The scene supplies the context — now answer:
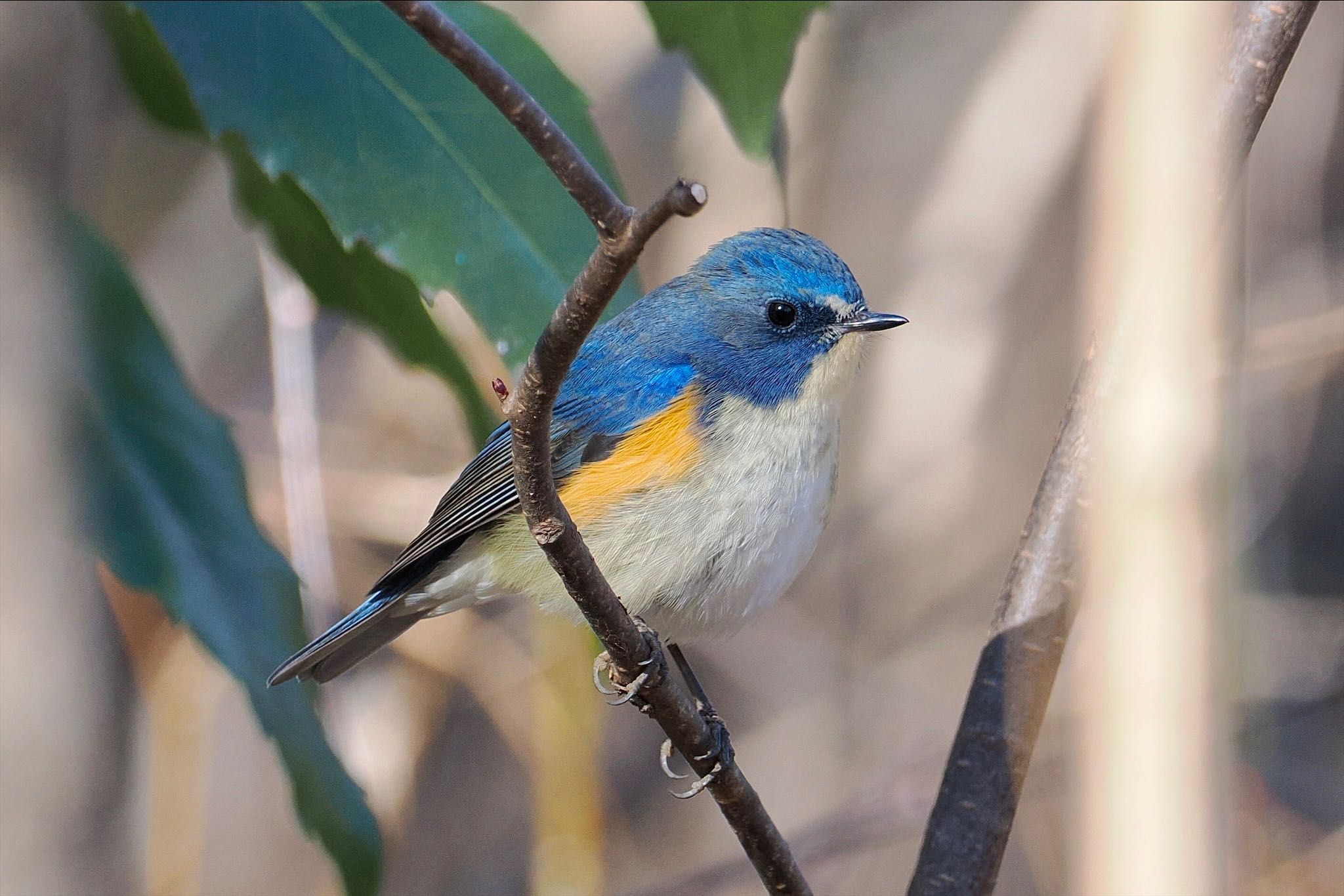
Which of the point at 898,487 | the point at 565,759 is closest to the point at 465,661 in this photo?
the point at 565,759

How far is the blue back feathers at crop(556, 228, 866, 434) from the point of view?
2.32 metres

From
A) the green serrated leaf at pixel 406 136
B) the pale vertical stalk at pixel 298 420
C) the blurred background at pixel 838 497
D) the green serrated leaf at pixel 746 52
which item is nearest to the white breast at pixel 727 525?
the green serrated leaf at pixel 406 136

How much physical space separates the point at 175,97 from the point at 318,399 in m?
1.90

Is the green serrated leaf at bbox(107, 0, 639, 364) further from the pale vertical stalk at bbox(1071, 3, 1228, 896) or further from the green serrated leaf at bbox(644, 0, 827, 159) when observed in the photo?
the pale vertical stalk at bbox(1071, 3, 1228, 896)

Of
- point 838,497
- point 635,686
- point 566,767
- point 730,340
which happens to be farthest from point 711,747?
point 838,497

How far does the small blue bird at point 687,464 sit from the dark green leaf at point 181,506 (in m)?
0.12

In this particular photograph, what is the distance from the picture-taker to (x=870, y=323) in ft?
7.67

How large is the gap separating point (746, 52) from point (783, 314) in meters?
0.48

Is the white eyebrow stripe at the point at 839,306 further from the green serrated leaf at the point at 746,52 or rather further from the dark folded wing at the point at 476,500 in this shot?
the dark folded wing at the point at 476,500

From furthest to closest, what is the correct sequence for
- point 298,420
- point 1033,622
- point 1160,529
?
1. point 298,420
2. point 1160,529
3. point 1033,622

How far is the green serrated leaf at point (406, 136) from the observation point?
2.12 meters

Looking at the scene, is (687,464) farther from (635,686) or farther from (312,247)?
(312,247)

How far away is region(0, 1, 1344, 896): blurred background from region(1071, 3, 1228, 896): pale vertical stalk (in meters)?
1.42

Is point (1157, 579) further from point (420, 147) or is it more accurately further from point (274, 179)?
point (274, 179)
